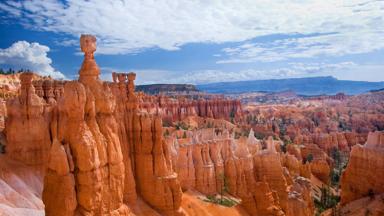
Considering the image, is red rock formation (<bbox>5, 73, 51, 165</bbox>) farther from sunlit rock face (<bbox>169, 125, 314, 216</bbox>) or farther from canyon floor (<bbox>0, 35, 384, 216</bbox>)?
sunlit rock face (<bbox>169, 125, 314, 216</bbox>)

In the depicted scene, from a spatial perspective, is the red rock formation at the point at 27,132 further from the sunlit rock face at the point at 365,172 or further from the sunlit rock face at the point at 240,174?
the sunlit rock face at the point at 365,172

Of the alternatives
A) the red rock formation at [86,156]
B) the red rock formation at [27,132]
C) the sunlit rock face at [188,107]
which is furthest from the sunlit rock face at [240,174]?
the sunlit rock face at [188,107]

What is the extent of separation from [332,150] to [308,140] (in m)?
4.97

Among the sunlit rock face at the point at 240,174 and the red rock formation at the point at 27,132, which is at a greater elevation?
the red rock formation at the point at 27,132

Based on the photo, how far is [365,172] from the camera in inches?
1441

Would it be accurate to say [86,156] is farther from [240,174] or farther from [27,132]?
[240,174]

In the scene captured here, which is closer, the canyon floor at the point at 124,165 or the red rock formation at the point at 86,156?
the red rock formation at the point at 86,156

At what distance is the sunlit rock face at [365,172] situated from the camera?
35.4m

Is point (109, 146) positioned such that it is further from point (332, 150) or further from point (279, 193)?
point (332, 150)

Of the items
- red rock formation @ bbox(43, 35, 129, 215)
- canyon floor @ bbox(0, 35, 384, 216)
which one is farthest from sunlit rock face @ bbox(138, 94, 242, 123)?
red rock formation @ bbox(43, 35, 129, 215)

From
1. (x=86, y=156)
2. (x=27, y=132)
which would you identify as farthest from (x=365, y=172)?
(x=86, y=156)

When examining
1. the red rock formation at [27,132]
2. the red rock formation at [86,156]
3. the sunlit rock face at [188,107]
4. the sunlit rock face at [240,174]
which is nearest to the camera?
the red rock formation at [86,156]

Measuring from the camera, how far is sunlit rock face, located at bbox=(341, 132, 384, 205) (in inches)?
1394

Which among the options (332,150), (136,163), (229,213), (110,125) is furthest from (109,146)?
(332,150)
